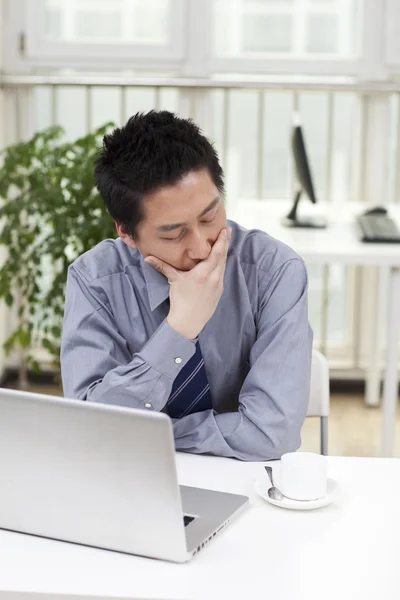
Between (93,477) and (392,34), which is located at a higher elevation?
(392,34)

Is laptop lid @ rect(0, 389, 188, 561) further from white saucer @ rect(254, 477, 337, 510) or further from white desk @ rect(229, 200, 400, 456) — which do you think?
white desk @ rect(229, 200, 400, 456)

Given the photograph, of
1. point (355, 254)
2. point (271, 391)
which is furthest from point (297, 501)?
point (355, 254)

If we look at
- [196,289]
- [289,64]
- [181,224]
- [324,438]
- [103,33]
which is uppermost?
[103,33]

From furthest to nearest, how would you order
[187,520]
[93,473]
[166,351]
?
1. [166,351]
2. [187,520]
3. [93,473]

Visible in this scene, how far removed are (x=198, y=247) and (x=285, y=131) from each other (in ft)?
7.65

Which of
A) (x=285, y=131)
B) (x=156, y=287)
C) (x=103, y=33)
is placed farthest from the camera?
(x=285, y=131)

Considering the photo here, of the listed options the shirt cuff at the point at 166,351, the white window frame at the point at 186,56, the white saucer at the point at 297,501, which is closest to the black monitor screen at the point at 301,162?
the white window frame at the point at 186,56

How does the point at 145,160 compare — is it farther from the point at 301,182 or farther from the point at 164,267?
the point at 301,182

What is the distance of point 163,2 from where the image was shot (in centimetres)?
357

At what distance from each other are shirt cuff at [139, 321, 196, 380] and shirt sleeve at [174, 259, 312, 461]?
94 mm

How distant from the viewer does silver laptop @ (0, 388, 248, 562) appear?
1.03 meters

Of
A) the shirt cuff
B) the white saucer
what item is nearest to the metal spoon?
the white saucer

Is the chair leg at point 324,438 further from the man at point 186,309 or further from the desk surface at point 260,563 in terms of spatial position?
the desk surface at point 260,563

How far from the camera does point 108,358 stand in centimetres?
154
